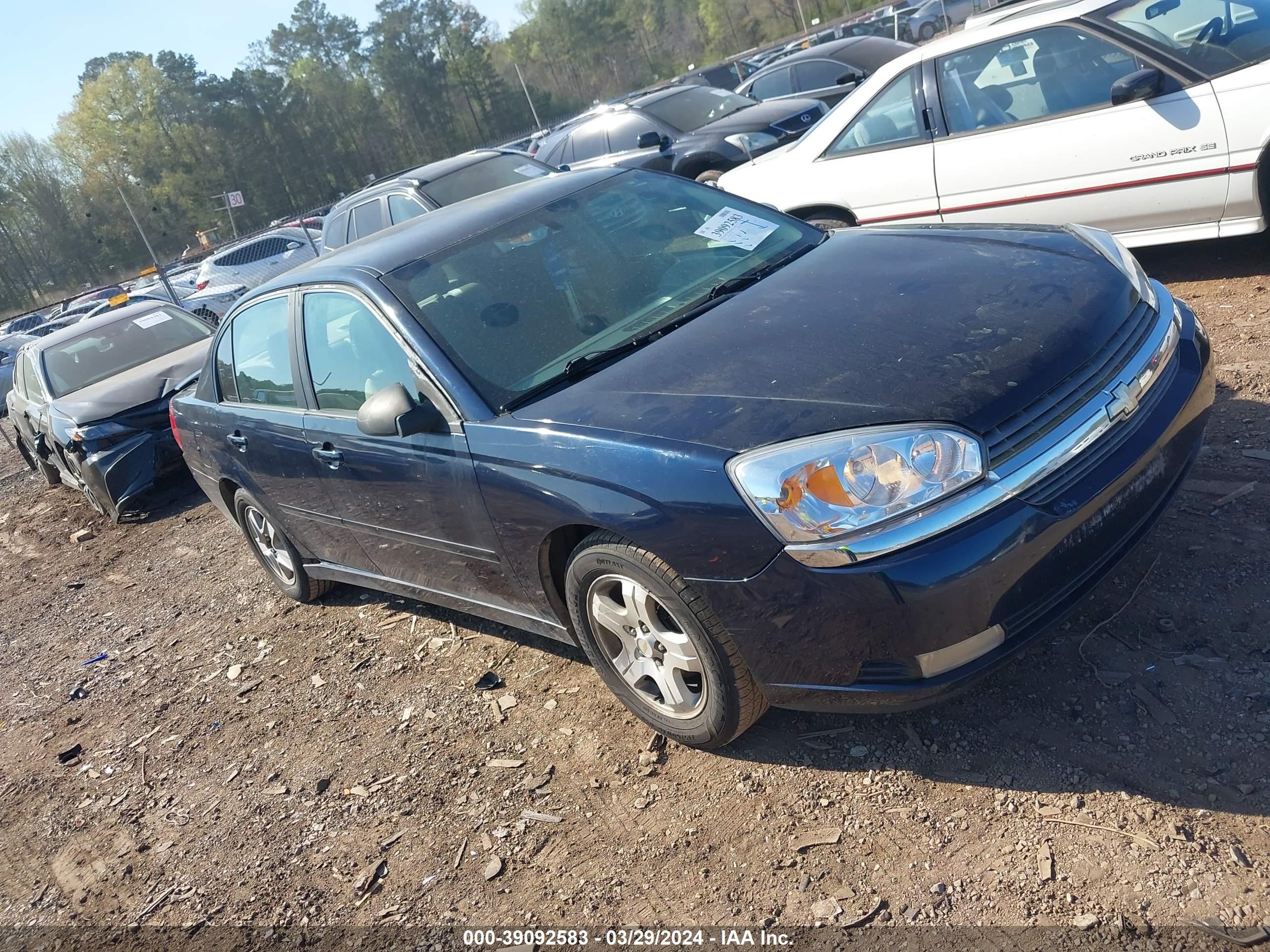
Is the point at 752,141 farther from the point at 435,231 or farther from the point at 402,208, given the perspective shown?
the point at 435,231

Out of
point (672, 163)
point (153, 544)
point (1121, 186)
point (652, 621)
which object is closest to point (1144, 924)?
point (652, 621)

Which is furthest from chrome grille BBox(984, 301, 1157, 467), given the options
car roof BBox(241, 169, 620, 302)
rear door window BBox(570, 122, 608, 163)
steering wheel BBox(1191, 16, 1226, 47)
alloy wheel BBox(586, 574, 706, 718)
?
rear door window BBox(570, 122, 608, 163)

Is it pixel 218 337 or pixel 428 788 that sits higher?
pixel 218 337

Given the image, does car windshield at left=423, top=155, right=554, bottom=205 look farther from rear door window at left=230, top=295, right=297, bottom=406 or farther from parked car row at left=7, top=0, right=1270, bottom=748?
rear door window at left=230, top=295, right=297, bottom=406

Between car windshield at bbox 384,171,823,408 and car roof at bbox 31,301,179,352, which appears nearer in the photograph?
car windshield at bbox 384,171,823,408

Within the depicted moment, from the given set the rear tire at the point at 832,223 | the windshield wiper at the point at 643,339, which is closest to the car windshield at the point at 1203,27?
Answer: the rear tire at the point at 832,223

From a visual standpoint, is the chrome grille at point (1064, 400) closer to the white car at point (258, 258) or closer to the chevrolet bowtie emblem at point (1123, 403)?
the chevrolet bowtie emblem at point (1123, 403)

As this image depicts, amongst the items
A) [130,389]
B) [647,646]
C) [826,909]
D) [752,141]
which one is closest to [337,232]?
[130,389]

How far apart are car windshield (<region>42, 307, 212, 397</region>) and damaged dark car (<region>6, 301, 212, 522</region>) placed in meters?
0.01

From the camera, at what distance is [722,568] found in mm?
2691

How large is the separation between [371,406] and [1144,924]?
104 inches

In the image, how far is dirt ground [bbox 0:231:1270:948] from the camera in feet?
8.19

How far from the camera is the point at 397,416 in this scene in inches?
132

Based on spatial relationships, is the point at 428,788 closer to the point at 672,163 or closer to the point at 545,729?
the point at 545,729
